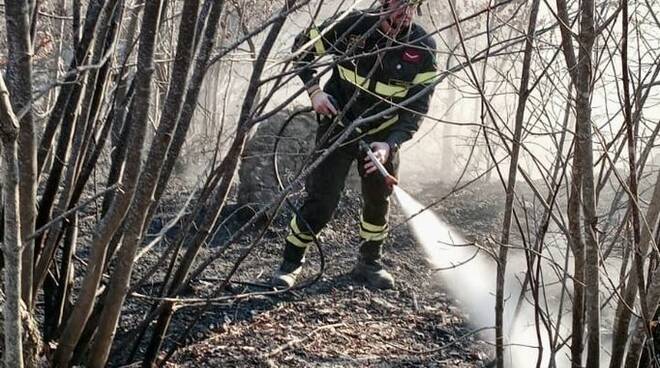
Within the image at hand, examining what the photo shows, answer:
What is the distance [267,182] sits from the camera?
21.6 feet

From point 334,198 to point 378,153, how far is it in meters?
0.55

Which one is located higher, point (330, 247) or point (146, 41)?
point (146, 41)

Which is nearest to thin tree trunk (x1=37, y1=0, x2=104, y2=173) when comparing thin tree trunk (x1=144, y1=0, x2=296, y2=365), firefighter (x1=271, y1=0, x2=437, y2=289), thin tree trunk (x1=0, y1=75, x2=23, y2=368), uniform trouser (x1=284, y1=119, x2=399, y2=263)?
thin tree trunk (x1=144, y1=0, x2=296, y2=365)

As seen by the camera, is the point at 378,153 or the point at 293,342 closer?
the point at 293,342

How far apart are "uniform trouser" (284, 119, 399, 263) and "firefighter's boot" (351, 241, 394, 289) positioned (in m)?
0.02

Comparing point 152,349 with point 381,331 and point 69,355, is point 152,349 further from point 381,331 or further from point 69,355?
point 381,331

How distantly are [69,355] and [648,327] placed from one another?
73.9 inches

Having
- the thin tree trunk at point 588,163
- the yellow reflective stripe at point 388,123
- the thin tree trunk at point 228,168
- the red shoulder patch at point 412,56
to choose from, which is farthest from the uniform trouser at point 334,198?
the thin tree trunk at point 588,163

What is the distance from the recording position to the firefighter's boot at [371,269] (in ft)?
16.4

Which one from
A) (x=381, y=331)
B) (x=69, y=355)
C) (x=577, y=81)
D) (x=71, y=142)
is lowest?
(x=381, y=331)

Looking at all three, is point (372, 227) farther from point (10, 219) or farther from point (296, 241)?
point (10, 219)

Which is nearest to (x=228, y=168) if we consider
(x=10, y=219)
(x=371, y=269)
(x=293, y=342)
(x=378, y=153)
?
(x=10, y=219)

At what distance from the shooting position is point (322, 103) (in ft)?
13.7

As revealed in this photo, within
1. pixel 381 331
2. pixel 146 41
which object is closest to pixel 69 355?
pixel 146 41
